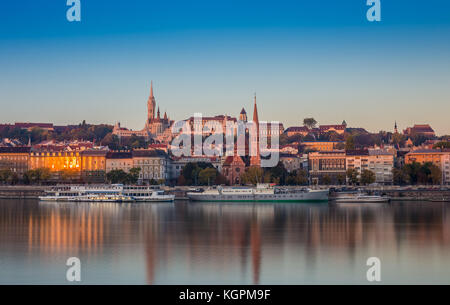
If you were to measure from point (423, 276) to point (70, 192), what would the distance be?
116 feet

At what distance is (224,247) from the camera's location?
2317cm

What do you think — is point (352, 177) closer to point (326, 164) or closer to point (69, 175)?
point (326, 164)

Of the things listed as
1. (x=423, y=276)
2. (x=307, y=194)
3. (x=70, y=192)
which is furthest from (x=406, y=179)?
(x=423, y=276)

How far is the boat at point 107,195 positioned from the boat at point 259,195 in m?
2.18

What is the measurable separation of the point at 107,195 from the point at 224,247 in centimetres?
2812

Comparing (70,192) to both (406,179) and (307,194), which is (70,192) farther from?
(406,179)

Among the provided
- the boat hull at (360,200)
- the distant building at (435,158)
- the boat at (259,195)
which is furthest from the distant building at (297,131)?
the boat hull at (360,200)

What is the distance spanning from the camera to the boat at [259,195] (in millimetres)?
49375

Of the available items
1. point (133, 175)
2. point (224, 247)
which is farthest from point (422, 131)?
point (224, 247)

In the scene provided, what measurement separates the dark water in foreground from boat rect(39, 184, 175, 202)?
1358 centimetres

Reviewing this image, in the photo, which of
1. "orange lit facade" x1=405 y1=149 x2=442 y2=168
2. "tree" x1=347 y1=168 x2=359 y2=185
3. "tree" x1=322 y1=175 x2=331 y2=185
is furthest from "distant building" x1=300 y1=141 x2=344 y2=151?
"tree" x1=347 y1=168 x2=359 y2=185

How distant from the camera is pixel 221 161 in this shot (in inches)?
2960
